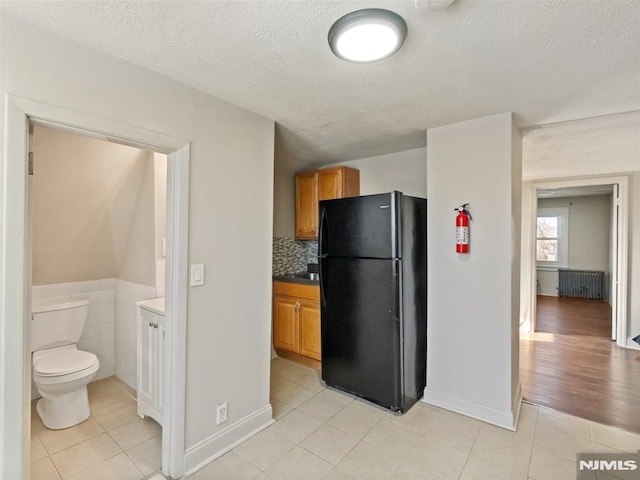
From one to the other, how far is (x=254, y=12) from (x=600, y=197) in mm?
8843

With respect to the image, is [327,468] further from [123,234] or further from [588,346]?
[588,346]

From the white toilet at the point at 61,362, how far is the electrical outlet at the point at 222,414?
1.08 meters

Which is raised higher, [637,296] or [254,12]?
[254,12]

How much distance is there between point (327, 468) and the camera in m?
1.90

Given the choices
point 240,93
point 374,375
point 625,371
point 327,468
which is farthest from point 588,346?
point 240,93

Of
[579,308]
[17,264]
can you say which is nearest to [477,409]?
[17,264]

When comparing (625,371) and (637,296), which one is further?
(637,296)

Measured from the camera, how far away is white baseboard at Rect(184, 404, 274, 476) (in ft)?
6.19

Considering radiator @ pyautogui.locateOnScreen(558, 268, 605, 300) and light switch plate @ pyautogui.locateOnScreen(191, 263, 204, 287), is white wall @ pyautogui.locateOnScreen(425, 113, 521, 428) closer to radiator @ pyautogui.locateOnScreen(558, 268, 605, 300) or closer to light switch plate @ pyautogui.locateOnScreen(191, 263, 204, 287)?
light switch plate @ pyautogui.locateOnScreen(191, 263, 204, 287)

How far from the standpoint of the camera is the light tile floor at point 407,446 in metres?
1.86

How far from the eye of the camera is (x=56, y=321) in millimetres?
2617

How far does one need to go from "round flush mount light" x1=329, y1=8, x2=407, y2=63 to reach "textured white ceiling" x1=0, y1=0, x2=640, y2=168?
0.10 feet

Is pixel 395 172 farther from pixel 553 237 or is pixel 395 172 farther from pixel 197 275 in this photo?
pixel 553 237

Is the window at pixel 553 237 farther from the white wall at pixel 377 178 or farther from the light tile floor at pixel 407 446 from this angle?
the light tile floor at pixel 407 446
